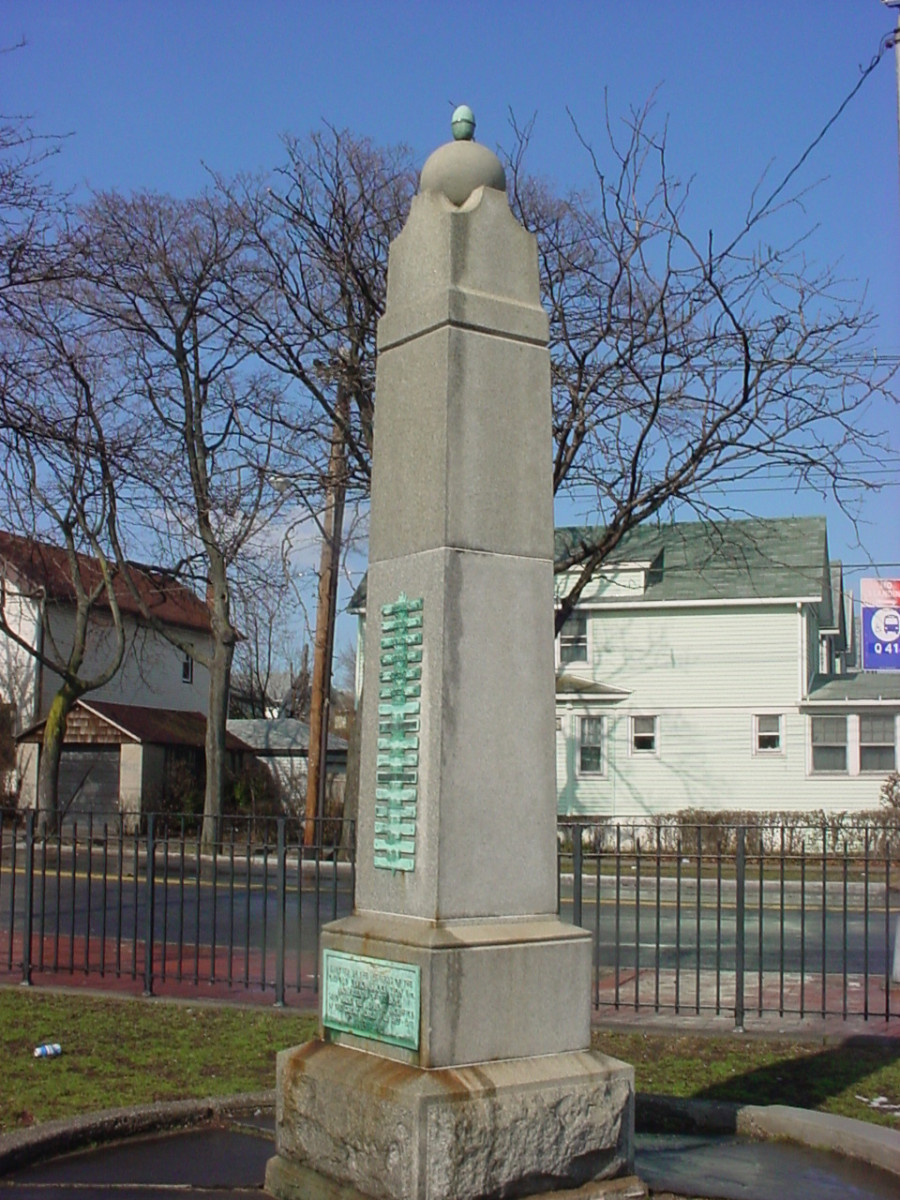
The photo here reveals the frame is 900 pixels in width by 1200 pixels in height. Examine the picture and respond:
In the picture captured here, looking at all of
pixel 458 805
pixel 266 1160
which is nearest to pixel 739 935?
pixel 266 1160

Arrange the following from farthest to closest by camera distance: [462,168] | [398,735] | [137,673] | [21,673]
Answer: [137,673] < [21,673] < [462,168] < [398,735]

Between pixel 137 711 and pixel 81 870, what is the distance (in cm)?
1725

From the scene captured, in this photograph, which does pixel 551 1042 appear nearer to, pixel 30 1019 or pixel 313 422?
pixel 30 1019

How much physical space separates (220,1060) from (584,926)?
935 cm

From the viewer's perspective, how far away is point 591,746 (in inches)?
1395

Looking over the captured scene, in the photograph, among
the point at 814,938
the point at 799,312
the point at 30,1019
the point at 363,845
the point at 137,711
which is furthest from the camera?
the point at 137,711

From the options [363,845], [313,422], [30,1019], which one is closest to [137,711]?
[313,422]

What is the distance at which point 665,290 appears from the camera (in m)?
20.2

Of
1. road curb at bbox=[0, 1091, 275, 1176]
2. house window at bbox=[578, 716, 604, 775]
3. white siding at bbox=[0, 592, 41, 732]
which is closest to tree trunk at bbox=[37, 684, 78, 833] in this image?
white siding at bbox=[0, 592, 41, 732]

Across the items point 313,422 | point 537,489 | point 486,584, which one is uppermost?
point 313,422

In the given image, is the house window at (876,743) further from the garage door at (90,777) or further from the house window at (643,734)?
the garage door at (90,777)

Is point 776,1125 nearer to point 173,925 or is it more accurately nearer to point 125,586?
point 173,925

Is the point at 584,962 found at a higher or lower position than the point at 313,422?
lower

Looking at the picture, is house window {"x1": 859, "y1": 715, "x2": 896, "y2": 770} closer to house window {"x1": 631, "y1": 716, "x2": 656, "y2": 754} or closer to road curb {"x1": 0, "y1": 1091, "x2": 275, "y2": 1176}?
house window {"x1": 631, "y1": 716, "x2": 656, "y2": 754}
